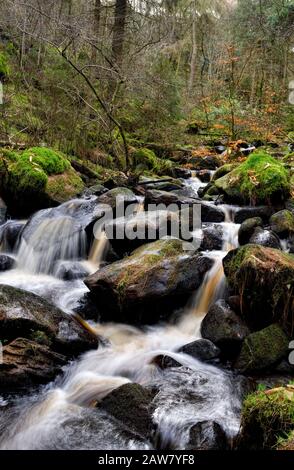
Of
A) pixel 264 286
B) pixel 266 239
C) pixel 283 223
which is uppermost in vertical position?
pixel 283 223

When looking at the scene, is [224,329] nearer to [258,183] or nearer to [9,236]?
[258,183]

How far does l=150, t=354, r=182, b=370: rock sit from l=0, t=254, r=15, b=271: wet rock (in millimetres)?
3318

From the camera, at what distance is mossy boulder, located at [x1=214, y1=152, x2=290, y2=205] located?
7395 mm

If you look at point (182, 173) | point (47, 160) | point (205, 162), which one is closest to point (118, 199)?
point (47, 160)

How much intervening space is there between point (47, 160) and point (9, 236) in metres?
2.21

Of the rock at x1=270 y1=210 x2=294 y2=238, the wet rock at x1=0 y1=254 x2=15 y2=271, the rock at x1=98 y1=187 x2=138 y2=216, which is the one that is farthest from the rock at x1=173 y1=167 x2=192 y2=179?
the wet rock at x1=0 y1=254 x2=15 y2=271

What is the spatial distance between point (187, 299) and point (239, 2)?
886 inches

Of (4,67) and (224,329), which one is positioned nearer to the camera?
(224,329)

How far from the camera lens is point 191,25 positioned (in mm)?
23734

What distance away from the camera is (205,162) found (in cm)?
1320

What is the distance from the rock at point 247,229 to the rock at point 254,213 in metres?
0.57

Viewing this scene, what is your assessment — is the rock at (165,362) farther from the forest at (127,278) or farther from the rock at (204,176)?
the rock at (204,176)
